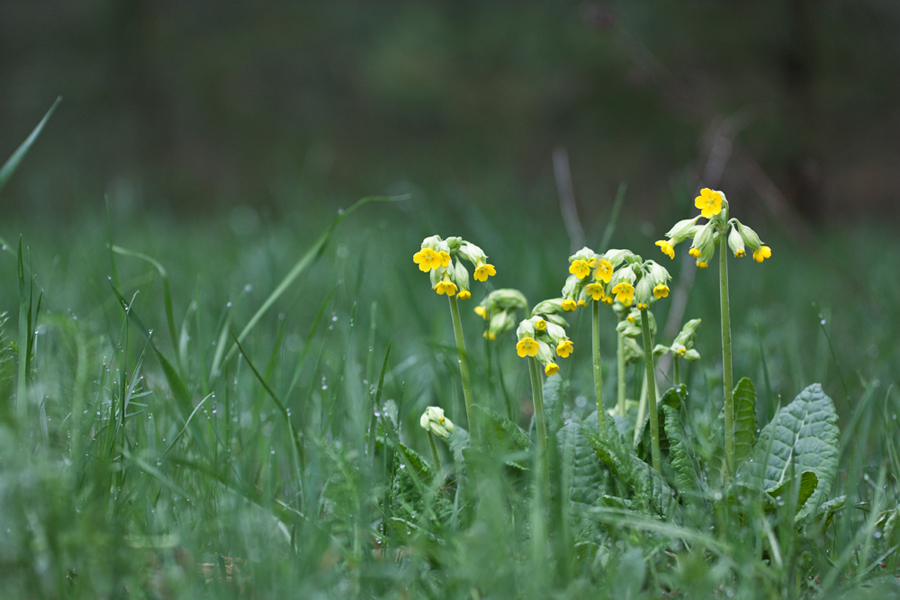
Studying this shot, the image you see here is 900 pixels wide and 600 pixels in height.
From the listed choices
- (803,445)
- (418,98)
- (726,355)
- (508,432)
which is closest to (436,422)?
(508,432)

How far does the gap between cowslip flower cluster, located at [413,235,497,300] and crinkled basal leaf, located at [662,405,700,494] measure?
0.44 meters

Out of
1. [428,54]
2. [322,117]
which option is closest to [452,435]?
[428,54]

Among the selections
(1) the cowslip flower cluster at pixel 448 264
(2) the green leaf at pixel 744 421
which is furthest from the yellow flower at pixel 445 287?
(2) the green leaf at pixel 744 421

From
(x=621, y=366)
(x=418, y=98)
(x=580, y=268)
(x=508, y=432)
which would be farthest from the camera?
(x=418, y=98)

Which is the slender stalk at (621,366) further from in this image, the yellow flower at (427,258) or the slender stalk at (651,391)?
the yellow flower at (427,258)

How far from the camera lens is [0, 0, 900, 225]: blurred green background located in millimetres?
6242

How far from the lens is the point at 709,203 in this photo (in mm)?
1145

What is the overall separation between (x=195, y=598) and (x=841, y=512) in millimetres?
1158

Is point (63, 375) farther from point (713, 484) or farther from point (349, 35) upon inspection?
point (349, 35)

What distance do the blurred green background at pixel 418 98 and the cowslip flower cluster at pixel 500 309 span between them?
4.24 metres

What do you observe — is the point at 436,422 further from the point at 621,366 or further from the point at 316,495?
the point at 621,366

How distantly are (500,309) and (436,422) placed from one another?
0.26m

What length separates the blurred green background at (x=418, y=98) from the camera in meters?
6.24

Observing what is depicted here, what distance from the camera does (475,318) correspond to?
267 cm
